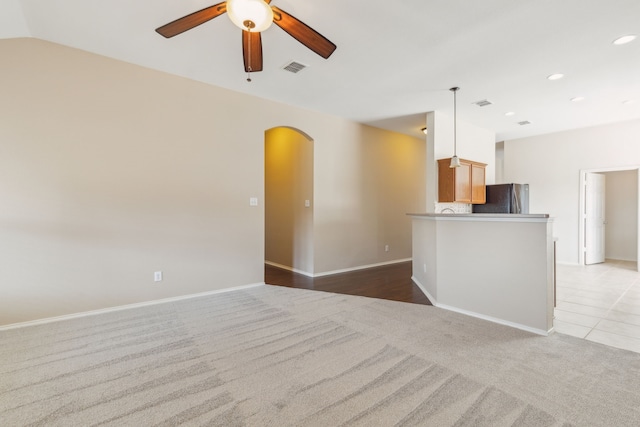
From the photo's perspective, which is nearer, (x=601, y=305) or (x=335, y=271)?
(x=601, y=305)

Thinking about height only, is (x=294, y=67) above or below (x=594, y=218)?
above

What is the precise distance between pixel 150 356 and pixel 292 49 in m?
3.18

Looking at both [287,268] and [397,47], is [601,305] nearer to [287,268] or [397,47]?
[397,47]

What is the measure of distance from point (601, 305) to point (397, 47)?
3.96 meters

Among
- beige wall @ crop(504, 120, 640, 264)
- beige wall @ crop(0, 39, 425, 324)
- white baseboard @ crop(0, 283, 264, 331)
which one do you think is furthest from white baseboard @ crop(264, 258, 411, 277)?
beige wall @ crop(504, 120, 640, 264)

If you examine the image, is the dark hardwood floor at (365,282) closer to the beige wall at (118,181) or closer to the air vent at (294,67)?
the beige wall at (118,181)

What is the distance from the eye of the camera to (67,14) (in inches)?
104

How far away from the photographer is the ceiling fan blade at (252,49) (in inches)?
92.0

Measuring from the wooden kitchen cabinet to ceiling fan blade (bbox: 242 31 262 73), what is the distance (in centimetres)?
363

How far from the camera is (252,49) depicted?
8.13 ft

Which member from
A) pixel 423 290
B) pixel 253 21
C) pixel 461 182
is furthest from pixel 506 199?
pixel 253 21

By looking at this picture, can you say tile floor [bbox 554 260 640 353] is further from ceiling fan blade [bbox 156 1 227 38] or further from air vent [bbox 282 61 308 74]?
ceiling fan blade [bbox 156 1 227 38]

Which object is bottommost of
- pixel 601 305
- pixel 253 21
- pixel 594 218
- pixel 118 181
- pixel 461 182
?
pixel 601 305

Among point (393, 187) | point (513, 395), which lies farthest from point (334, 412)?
point (393, 187)
